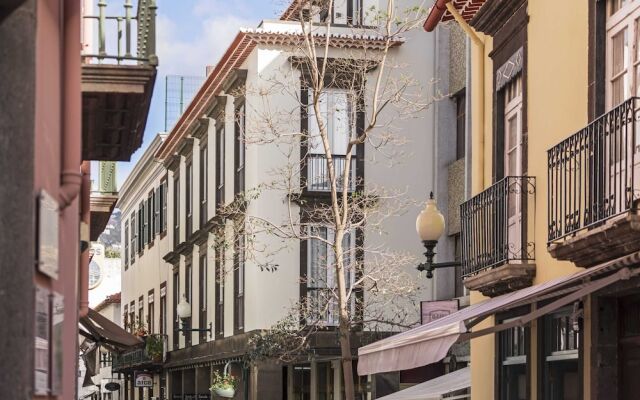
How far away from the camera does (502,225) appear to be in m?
15.2

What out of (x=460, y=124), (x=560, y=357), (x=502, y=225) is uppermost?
(x=460, y=124)

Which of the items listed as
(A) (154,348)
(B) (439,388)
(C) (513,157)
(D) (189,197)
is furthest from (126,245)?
(C) (513,157)

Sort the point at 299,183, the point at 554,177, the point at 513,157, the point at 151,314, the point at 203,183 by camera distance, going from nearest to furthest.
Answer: the point at 554,177
the point at 513,157
the point at 299,183
the point at 203,183
the point at 151,314

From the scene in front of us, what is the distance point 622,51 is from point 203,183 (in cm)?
2632

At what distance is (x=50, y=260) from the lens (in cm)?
766

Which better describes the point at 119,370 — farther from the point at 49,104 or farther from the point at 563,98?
the point at 49,104

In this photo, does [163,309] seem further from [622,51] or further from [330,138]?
[622,51]

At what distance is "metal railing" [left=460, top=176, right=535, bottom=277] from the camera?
14.9m

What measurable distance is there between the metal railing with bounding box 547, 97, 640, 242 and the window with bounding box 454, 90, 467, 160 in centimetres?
1630

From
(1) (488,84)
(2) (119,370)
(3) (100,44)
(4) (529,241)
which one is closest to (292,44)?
(1) (488,84)

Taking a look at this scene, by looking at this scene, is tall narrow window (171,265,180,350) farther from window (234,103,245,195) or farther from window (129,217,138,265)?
window (129,217,138,265)

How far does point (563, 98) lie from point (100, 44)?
551 centimetres

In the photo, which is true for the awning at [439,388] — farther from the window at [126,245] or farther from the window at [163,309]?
the window at [126,245]

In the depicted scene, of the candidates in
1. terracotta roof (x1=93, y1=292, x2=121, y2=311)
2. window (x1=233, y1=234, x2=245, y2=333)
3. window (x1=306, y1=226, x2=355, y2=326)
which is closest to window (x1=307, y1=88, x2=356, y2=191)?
window (x1=306, y1=226, x2=355, y2=326)
